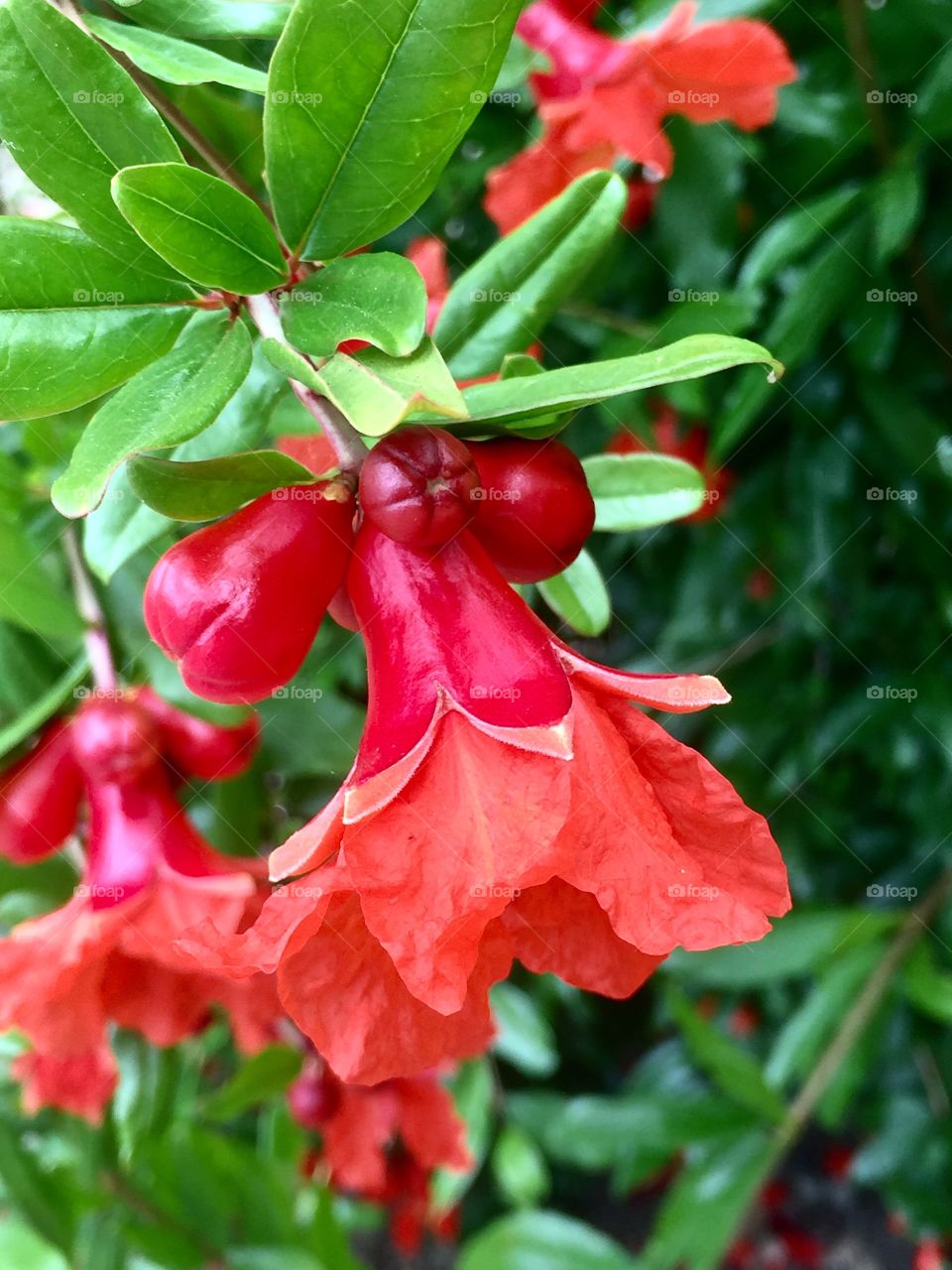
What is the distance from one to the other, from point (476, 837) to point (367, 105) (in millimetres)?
254

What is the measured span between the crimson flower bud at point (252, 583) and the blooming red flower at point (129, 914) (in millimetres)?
242

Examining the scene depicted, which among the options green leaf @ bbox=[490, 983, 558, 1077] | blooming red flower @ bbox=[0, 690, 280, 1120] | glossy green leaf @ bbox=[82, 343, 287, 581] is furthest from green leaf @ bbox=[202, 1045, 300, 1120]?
glossy green leaf @ bbox=[82, 343, 287, 581]

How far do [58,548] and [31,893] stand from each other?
0.26 metres

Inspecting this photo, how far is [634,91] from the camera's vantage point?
0.76 metres

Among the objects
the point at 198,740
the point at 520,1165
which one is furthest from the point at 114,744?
the point at 520,1165

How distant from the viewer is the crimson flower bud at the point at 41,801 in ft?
2.16

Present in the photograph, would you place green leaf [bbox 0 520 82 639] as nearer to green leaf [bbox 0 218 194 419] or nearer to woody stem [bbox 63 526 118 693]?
woody stem [bbox 63 526 118 693]

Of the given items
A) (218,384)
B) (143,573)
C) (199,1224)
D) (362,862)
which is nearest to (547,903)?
(362,862)

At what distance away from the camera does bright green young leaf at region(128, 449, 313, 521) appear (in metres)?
0.37

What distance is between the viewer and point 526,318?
0.55 metres

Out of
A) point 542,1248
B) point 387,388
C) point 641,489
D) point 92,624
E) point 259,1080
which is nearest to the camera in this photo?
point 387,388

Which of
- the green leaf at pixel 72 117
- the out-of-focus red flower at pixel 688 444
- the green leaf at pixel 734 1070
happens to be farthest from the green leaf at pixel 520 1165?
the green leaf at pixel 72 117

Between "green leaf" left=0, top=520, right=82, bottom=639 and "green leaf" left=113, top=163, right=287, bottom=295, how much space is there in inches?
14.3

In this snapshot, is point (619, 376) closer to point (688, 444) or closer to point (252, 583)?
point (252, 583)
